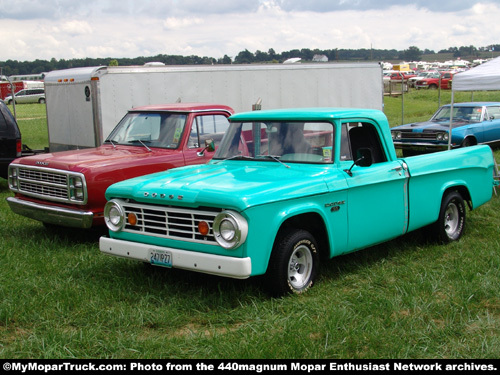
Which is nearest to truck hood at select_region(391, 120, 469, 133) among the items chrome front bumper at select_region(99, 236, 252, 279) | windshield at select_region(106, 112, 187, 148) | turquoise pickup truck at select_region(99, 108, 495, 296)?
turquoise pickup truck at select_region(99, 108, 495, 296)

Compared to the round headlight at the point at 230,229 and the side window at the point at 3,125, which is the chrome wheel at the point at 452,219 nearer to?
the round headlight at the point at 230,229

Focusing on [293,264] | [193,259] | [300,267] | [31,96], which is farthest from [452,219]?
[31,96]

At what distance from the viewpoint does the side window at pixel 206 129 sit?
802 cm

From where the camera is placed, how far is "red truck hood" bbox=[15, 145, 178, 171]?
279 inches

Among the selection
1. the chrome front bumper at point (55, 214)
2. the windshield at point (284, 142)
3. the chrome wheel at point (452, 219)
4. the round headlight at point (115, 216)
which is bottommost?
the chrome wheel at point (452, 219)

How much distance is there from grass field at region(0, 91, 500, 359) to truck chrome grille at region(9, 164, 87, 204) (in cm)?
66

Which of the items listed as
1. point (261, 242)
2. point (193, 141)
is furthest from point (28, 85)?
point (261, 242)

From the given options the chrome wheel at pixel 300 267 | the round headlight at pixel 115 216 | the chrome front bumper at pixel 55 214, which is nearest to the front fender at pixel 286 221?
the chrome wheel at pixel 300 267

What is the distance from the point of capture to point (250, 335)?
172 inches

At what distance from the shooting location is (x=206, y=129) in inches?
323

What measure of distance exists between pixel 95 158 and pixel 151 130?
1.09 m

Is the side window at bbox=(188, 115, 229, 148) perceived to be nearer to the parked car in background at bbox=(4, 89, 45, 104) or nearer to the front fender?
the front fender
